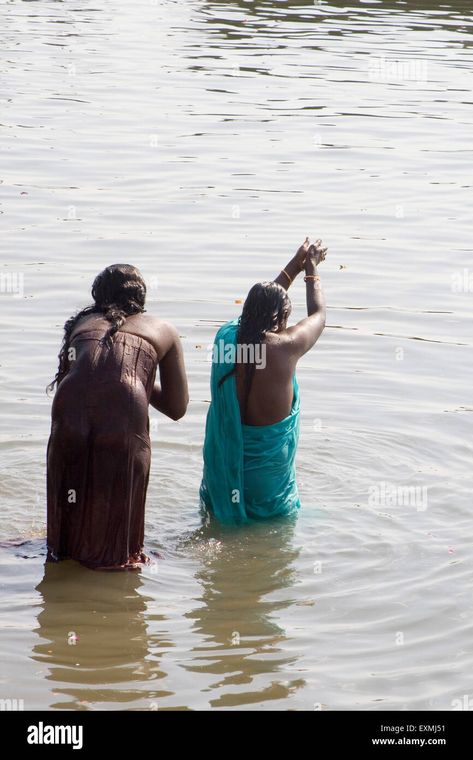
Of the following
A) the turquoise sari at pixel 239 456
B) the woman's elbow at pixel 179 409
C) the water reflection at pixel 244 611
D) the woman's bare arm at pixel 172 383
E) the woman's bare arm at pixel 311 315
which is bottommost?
the water reflection at pixel 244 611

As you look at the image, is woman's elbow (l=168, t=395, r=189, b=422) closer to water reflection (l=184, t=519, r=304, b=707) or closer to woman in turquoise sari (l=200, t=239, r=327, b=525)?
woman in turquoise sari (l=200, t=239, r=327, b=525)

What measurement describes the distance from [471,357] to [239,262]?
2.62 metres

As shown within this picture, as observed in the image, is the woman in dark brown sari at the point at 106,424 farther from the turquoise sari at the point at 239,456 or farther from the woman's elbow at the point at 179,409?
the turquoise sari at the point at 239,456

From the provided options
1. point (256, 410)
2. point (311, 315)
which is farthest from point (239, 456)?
point (311, 315)

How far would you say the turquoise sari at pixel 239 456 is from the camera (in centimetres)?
662

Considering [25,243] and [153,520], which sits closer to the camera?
[153,520]

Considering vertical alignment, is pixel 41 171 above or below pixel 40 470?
above

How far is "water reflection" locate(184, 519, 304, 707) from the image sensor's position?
5.32 metres

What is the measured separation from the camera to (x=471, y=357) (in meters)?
9.63

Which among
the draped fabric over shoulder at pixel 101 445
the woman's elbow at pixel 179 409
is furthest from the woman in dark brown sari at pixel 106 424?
the woman's elbow at pixel 179 409

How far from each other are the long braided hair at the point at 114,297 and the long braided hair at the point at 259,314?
653mm

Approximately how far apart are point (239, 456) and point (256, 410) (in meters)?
0.25
